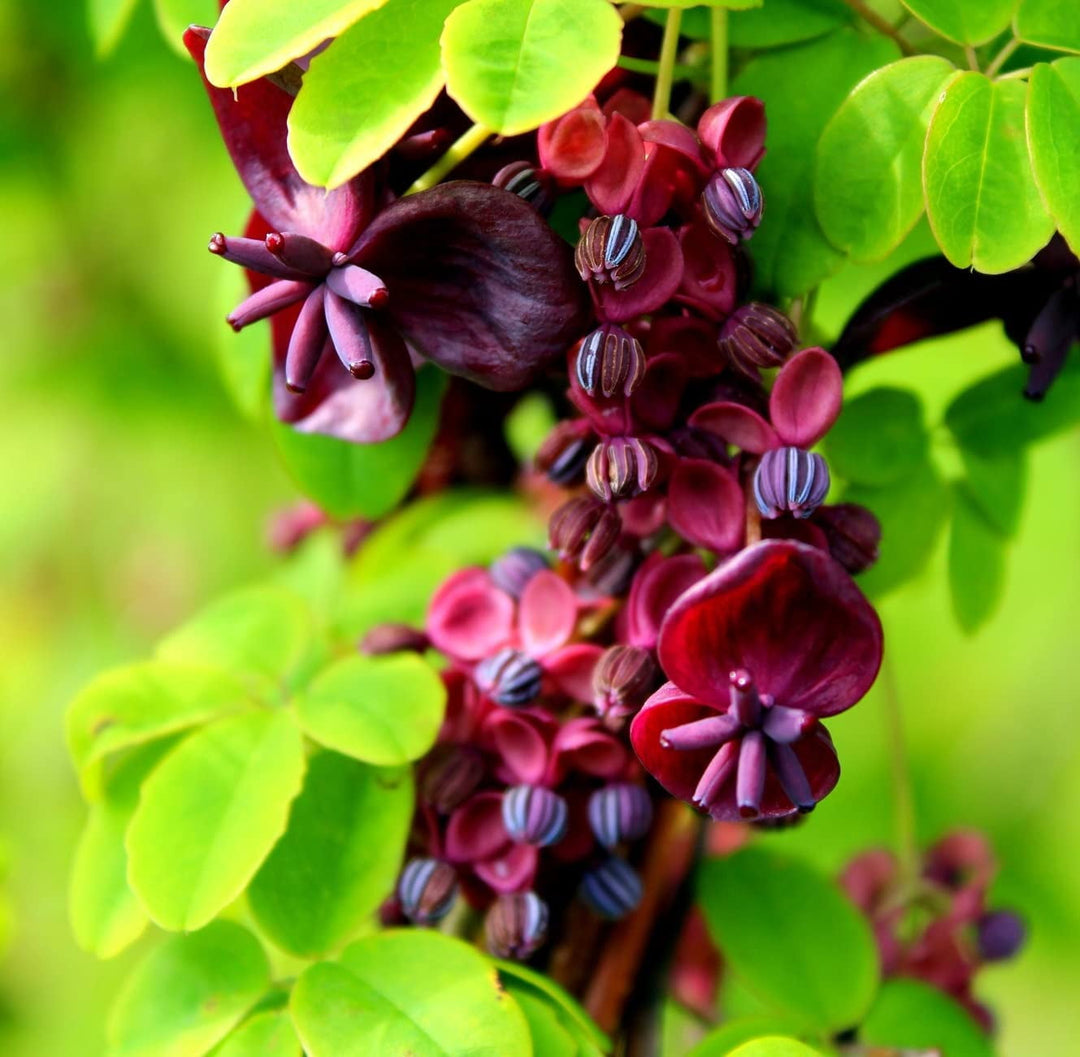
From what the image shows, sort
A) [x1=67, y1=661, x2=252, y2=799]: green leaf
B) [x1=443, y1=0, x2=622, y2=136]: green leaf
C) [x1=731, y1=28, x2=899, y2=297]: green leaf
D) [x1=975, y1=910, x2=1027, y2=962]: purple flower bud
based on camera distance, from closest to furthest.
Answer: [x1=443, y1=0, x2=622, y2=136]: green leaf < [x1=731, y1=28, x2=899, y2=297]: green leaf < [x1=67, y1=661, x2=252, y2=799]: green leaf < [x1=975, y1=910, x2=1027, y2=962]: purple flower bud

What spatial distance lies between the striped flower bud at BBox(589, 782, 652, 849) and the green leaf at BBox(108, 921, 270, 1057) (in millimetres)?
193

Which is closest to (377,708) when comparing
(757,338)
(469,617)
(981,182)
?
(469,617)

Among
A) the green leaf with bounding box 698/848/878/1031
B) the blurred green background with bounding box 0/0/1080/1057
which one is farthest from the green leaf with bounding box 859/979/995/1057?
the blurred green background with bounding box 0/0/1080/1057

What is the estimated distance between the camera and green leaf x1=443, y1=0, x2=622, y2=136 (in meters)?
0.47

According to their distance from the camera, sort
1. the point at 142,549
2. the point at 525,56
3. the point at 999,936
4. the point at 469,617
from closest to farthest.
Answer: the point at 525,56
the point at 469,617
the point at 999,936
the point at 142,549

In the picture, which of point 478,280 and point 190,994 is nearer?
point 478,280

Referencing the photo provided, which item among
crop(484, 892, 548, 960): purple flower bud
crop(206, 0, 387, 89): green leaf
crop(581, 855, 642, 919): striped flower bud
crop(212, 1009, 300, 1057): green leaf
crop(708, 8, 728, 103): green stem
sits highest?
crop(206, 0, 387, 89): green leaf

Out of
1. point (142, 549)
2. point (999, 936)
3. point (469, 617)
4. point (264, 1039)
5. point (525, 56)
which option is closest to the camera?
point (525, 56)

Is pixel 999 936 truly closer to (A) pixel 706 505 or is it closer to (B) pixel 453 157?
(A) pixel 706 505

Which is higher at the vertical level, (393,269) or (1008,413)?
(393,269)

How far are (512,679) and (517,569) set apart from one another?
3.6 inches

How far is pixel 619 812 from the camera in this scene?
2.03 feet

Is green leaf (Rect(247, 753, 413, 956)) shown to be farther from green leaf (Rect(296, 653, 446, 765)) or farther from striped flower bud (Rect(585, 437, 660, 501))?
striped flower bud (Rect(585, 437, 660, 501))

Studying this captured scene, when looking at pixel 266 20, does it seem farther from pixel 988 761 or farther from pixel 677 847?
pixel 988 761
